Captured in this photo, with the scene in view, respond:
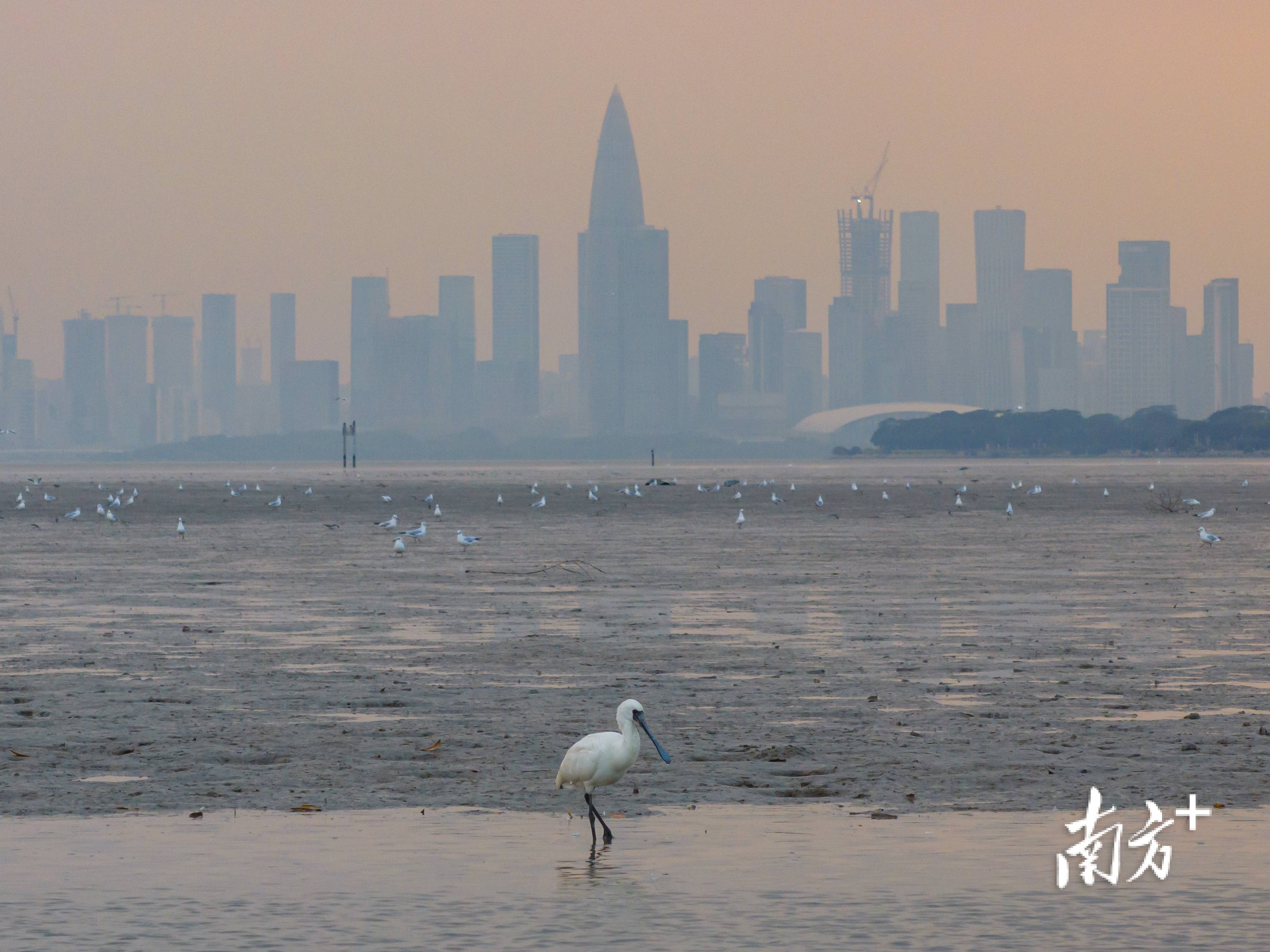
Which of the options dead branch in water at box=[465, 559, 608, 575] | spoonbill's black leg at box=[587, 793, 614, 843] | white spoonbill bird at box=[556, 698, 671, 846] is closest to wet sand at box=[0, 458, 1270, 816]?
dead branch in water at box=[465, 559, 608, 575]

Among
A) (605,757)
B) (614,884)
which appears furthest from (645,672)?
(614,884)

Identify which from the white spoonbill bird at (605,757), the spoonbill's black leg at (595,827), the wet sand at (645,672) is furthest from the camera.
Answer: the wet sand at (645,672)

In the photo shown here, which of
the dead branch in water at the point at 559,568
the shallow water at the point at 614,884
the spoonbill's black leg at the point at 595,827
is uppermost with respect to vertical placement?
the dead branch in water at the point at 559,568

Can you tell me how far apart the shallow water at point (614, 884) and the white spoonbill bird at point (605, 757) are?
485 millimetres

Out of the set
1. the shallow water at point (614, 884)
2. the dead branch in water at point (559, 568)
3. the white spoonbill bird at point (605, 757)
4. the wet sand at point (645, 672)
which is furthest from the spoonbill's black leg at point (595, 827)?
the dead branch in water at point (559, 568)

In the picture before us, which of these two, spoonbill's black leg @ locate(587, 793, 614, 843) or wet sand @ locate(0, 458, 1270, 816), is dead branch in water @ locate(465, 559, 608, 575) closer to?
wet sand @ locate(0, 458, 1270, 816)

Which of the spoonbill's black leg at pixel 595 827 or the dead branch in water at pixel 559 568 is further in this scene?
the dead branch in water at pixel 559 568

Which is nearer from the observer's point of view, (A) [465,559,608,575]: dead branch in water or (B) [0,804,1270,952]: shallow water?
(B) [0,804,1270,952]: shallow water

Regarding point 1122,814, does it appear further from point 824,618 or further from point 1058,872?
point 824,618

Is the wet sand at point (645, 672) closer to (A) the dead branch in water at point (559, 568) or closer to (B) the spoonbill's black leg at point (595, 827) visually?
(A) the dead branch in water at point (559, 568)

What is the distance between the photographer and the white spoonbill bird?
13008mm

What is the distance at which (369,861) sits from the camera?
12.8 m

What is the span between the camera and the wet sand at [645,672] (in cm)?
1572

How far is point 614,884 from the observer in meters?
12.1
